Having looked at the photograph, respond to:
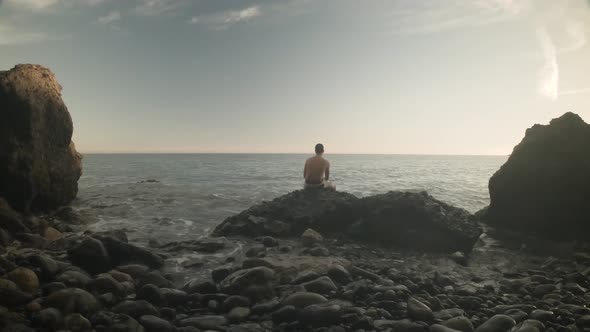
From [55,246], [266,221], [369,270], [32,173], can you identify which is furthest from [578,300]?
[32,173]

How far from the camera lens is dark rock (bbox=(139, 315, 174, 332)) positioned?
453 cm

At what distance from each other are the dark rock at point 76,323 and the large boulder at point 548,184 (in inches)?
501

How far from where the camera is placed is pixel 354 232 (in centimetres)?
1050

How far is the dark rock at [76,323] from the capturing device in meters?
4.33

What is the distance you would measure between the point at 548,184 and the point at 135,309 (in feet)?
41.4

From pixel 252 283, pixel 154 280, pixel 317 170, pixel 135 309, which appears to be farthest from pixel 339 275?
pixel 317 170

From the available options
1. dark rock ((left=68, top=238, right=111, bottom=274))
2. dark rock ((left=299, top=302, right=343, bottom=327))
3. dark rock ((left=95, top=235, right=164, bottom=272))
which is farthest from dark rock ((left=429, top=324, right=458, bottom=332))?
dark rock ((left=68, top=238, right=111, bottom=274))

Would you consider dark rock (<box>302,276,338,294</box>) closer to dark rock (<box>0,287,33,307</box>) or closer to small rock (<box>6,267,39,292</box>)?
dark rock (<box>0,287,33,307</box>)

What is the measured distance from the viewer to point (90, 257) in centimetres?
673

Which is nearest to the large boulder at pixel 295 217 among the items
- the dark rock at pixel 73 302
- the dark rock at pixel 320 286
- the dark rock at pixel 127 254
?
the dark rock at pixel 127 254

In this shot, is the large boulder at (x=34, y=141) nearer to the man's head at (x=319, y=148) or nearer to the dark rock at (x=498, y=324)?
the man's head at (x=319, y=148)

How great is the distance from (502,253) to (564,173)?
13.1 feet

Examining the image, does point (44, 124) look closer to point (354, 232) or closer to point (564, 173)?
point (354, 232)

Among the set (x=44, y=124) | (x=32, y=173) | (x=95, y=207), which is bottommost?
(x=95, y=207)
